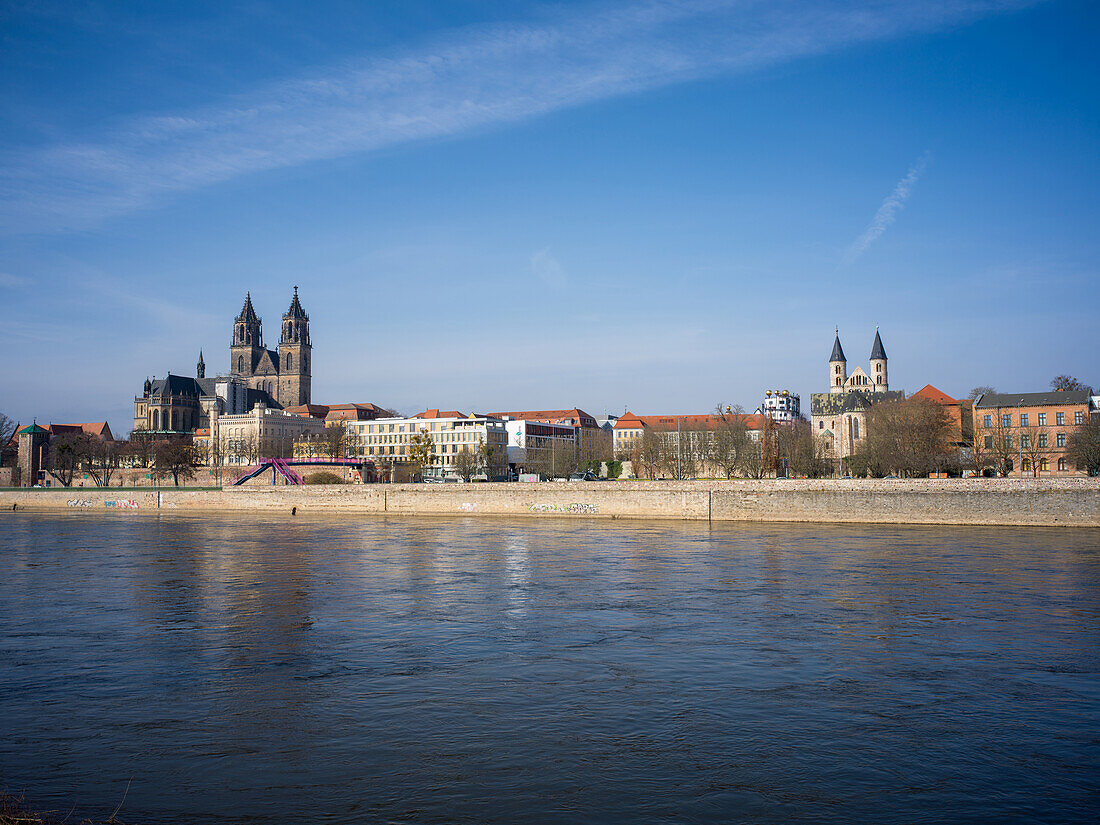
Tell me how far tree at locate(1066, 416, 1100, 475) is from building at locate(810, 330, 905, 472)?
2373 centimetres

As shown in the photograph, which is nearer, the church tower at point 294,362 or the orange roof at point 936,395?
the orange roof at point 936,395

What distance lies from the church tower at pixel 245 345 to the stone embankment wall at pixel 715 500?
410 feet

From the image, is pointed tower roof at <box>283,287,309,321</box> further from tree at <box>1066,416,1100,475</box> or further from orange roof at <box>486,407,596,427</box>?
tree at <box>1066,416,1100,475</box>

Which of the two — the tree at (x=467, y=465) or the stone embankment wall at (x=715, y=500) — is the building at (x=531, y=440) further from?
the stone embankment wall at (x=715, y=500)

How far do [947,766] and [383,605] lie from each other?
40.9 feet

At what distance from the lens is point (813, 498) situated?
143 feet

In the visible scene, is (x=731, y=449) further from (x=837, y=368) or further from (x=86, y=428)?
(x=86, y=428)

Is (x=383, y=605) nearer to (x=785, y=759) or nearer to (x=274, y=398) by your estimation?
(x=785, y=759)

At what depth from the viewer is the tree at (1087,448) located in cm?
5209

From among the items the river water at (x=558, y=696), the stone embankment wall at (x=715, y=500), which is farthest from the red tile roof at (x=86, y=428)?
the river water at (x=558, y=696)

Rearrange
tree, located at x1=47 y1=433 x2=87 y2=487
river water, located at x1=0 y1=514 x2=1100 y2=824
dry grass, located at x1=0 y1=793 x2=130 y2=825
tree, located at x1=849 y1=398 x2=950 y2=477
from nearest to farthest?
dry grass, located at x1=0 y1=793 x2=130 y2=825
river water, located at x1=0 y1=514 x2=1100 y2=824
tree, located at x1=849 y1=398 x2=950 y2=477
tree, located at x1=47 y1=433 x2=87 y2=487

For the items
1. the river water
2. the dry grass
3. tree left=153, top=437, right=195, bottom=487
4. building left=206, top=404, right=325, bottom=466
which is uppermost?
building left=206, top=404, right=325, bottom=466

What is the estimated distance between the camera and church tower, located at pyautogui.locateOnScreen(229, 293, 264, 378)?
7234 inches

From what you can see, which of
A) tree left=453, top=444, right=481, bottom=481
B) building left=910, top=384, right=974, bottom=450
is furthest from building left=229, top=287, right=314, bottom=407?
building left=910, top=384, right=974, bottom=450
